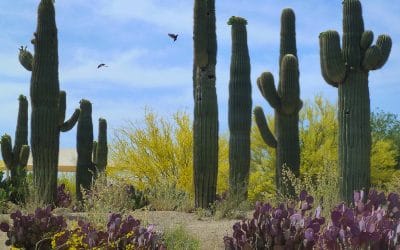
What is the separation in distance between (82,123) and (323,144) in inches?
398

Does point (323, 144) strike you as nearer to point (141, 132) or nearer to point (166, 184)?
point (141, 132)

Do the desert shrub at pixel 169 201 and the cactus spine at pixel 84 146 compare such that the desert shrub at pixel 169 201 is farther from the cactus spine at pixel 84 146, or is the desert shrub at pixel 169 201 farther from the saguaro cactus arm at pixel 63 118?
the cactus spine at pixel 84 146

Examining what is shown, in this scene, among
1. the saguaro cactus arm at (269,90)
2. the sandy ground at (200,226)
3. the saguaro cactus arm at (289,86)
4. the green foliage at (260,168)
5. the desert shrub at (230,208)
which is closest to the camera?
the sandy ground at (200,226)

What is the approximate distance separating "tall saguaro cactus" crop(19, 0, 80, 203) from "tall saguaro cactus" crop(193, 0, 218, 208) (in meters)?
3.36

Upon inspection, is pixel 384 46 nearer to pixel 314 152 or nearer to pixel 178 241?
pixel 178 241

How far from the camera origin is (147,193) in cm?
1748

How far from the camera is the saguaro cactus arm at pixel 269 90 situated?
17094 mm

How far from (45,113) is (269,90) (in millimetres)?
5684

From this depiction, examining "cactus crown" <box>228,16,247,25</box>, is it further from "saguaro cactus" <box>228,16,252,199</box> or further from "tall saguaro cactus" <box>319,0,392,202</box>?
"tall saguaro cactus" <box>319,0,392,202</box>

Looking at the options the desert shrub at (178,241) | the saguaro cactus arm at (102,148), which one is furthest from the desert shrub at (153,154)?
the desert shrub at (178,241)

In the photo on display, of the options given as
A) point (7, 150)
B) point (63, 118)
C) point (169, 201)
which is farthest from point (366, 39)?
point (7, 150)

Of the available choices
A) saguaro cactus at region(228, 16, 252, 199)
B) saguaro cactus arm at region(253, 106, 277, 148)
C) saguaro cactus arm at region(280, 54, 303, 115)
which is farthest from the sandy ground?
saguaro cactus arm at region(253, 106, 277, 148)

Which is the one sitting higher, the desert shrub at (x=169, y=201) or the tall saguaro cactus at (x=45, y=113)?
the tall saguaro cactus at (x=45, y=113)

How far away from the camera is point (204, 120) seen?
14.7 m
